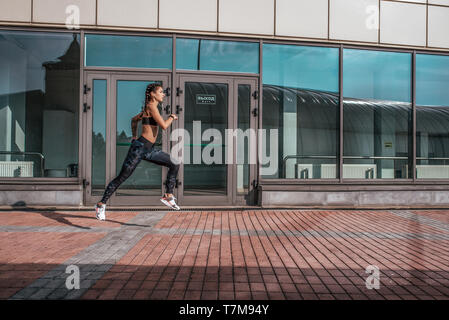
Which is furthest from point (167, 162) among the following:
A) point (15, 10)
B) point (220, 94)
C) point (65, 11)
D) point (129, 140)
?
point (15, 10)

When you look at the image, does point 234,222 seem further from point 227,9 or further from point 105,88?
point 227,9

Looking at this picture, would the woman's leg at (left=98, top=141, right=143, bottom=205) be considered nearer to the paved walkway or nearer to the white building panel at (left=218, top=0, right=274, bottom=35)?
the paved walkway

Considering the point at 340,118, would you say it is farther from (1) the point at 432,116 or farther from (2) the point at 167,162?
(2) the point at 167,162

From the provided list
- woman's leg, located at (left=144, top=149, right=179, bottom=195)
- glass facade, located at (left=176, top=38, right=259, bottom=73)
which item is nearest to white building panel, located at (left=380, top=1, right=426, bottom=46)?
glass facade, located at (left=176, top=38, right=259, bottom=73)

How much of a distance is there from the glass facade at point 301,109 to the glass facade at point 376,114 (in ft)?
1.18

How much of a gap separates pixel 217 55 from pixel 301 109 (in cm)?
249

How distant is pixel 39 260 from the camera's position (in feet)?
12.1

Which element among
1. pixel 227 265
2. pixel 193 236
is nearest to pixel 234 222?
pixel 193 236

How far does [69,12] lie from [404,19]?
26.5 feet

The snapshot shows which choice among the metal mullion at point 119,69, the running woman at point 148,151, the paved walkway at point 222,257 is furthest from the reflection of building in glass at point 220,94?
the running woman at point 148,151

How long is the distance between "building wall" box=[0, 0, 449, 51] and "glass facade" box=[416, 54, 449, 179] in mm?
572

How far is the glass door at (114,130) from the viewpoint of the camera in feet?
24.8

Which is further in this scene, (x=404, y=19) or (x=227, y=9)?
(x=404, y=19)
